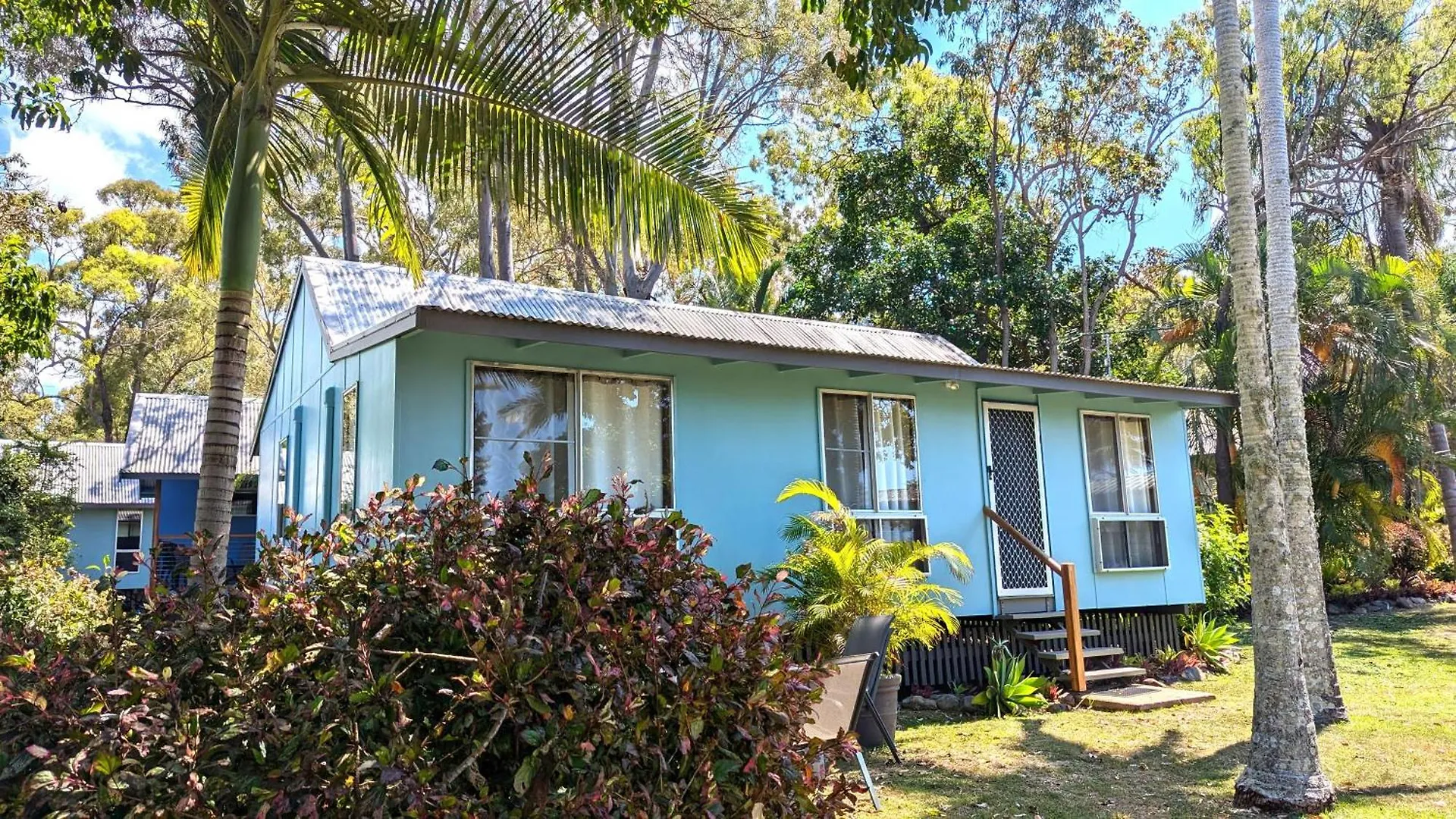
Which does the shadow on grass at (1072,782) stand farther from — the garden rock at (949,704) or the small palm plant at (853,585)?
the garden rock at (949,704)

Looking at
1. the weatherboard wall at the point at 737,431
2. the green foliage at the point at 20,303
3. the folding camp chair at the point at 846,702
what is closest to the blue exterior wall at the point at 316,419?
the weatherboard wall at the point at 737,431

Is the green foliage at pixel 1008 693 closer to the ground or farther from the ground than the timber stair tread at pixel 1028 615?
closer to the ground

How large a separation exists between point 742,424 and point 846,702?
3.97 metres

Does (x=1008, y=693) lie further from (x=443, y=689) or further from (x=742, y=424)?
(x=443, y=689)

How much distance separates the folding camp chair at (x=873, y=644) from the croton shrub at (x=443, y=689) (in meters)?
3.87

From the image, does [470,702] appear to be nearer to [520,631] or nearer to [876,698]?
[520,631]

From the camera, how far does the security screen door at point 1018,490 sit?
1112 centimetres

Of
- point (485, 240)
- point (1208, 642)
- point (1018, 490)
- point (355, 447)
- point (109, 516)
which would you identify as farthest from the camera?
point (109, 516)

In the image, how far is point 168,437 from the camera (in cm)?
2238

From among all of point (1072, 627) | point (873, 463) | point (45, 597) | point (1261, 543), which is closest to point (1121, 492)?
point (1072, 627)

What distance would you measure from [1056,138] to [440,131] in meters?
18.0

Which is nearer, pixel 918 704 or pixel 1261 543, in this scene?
pixel 1261 543

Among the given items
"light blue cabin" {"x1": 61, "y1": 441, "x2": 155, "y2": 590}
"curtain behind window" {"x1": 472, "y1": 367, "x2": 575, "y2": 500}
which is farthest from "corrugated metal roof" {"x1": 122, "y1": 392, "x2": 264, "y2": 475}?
"curtain behind window" {"x1": 472, "y1": 367, "x2": 575, "y2": 500}

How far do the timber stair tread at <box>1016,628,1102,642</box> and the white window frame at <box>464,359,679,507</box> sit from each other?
416 centimetres
